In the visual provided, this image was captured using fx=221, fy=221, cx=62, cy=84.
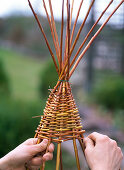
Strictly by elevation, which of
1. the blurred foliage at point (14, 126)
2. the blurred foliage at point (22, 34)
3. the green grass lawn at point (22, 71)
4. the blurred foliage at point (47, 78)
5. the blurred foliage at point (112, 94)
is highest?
the blurred foliage at point (22, 34)

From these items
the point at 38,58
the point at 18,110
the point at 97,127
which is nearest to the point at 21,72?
the point at 38,58

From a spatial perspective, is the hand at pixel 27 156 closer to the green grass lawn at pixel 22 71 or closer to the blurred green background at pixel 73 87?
the blurred green background at pixel 73 87

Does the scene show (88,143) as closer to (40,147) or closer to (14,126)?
(40,147)

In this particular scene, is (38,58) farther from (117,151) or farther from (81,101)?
(117,151)

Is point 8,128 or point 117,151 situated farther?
point 8,128

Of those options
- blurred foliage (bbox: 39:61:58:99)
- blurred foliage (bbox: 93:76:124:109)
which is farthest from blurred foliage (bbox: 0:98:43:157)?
blurred foliage (bbox: 93:76:124:109)

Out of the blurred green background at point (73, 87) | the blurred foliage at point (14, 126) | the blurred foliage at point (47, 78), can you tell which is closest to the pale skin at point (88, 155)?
the blurred green background at point (73, 87)

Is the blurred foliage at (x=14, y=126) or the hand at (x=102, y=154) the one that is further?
the blurred foliage at (x=14, y=126)
